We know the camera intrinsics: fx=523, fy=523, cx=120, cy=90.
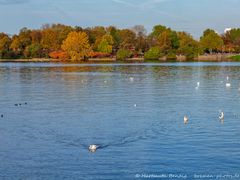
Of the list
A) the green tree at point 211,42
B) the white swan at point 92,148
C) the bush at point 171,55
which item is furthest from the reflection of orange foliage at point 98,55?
the white swan at point 92,148

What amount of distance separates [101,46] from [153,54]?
54.5 ft

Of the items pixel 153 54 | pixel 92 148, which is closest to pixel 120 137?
pixel 92 148

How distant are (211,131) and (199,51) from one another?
481 feet

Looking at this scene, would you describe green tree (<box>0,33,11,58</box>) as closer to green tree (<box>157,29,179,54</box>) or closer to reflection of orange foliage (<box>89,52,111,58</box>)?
reflection of orange foliage (<box>89,52,111,58</box>)

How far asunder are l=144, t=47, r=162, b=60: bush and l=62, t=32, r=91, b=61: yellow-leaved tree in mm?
17556

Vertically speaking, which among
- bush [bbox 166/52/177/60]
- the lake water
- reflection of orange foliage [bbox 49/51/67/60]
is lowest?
the lake water

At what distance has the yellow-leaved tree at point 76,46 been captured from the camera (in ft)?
501

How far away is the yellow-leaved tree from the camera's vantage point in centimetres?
15262

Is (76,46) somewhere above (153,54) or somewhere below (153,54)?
above

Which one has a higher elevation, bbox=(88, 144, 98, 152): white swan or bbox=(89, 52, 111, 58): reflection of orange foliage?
bbox=(89, 52, 111, 58): reflection of orange foliage

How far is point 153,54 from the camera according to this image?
15662cm

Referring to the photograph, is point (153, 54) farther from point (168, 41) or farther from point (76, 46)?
point (76, 46)

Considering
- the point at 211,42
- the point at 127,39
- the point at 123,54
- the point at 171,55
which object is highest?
the point at 127,39

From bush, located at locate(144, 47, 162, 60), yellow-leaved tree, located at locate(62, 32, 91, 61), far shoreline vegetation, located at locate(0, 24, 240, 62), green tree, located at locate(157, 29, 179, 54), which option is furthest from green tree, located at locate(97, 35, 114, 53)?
green tree, located at locate(157, 29, 179, 54)
